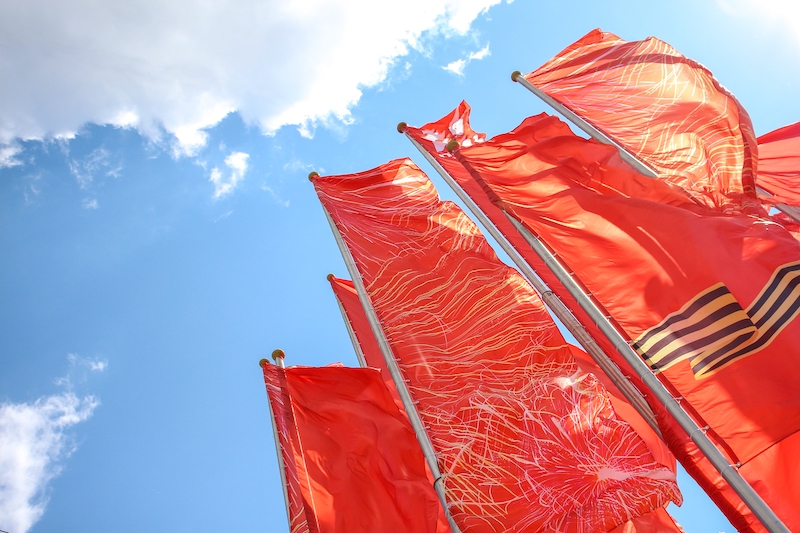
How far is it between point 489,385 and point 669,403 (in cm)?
234

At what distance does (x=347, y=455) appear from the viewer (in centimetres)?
897

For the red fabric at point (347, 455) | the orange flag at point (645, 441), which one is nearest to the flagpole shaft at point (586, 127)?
the orange flag at point (645, 441)

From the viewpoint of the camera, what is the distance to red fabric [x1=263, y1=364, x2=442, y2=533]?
821 cm

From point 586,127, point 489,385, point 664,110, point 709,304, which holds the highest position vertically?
point 586,127

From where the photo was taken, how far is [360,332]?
1297cm

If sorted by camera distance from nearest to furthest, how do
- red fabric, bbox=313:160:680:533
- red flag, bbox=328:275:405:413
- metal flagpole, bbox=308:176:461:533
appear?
red fabric, bbox=313:160:680:533, metal flagpole, bbox=308:176:461:533, red flag, bbox=328:275:405:413

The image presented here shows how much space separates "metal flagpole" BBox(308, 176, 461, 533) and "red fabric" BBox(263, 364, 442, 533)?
2.34ft

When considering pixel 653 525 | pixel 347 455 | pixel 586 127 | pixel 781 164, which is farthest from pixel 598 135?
pixel 347 455

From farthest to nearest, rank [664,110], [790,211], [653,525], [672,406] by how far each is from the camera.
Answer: [664,110] → [790,211] → [653,525] → [672,406]

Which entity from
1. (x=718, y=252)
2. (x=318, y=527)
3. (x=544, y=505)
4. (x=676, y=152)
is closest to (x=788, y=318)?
(x=718, y=252)

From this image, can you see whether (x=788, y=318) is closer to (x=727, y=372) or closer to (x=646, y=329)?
(x=727, y=372)

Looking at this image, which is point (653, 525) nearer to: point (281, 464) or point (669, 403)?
point (669, 403)

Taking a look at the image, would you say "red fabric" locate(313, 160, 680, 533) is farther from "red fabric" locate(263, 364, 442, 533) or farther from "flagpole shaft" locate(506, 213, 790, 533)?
"red fabric" locate(263, 364, 442, 533)

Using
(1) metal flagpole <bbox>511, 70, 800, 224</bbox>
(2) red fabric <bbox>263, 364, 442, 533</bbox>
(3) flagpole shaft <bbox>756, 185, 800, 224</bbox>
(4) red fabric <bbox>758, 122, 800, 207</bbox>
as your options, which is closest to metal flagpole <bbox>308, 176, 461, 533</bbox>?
(2) red fabric <bbox>263, 364, 442, 533</bbox>
